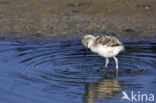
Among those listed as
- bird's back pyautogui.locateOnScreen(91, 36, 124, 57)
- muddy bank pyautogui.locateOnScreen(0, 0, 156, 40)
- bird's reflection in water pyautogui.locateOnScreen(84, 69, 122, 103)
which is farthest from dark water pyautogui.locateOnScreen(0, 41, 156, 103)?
muddy bank pyautogui.locateOnScreen(0, 0, 156, 40)

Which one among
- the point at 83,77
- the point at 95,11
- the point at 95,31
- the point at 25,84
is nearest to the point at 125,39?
the point at 95,31

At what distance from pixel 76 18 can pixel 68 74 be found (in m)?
5.24

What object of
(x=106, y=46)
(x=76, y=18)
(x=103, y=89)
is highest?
(x=76, y=18)

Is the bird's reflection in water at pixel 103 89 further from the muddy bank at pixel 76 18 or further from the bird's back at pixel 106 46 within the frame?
the muddy bank at pixel 76 18

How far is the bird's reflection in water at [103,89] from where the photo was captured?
24.8 ft

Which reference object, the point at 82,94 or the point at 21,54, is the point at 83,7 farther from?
the point at 82,94

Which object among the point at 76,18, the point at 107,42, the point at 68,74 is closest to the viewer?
the point at 68,74

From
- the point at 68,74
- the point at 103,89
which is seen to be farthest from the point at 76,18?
the point at 103,89

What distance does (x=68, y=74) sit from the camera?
29.3 ft

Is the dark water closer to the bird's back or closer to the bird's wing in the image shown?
the bird's back

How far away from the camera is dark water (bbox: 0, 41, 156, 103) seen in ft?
25.1

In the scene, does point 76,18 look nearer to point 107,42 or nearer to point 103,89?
point 107,42

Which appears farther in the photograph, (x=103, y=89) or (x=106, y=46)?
(x=106, y=46)

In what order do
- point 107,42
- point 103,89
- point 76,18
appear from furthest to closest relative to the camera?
point 76,18
point 107,42
point 103,89
